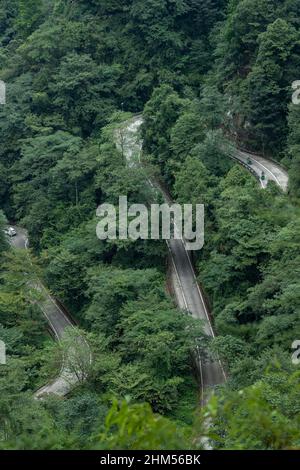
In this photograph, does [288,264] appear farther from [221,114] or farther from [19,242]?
[19,242]

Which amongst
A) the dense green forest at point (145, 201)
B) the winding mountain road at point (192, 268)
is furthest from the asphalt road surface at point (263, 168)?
the dense green forest at point (145, 201)

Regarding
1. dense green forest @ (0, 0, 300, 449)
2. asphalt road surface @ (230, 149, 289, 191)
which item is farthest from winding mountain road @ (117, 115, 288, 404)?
dense green forest @ (0, 0, 300, 449)

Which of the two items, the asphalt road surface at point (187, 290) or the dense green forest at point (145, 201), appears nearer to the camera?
the dense green forest at point (145, 201)

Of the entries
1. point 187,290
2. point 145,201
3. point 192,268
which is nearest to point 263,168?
point 145,201

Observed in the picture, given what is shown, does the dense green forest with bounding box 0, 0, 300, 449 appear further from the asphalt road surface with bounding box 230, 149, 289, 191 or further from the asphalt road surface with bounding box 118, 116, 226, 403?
the asphalt road surface with bounding box 230, 149, 289, 191

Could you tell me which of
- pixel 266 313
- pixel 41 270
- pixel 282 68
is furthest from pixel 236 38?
pixel 266 313

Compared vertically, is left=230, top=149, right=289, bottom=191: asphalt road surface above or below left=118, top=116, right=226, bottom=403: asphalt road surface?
above

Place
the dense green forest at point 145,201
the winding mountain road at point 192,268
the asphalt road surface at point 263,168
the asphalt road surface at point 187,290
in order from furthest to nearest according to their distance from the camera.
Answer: the asphalt road surface at point 263,168 → the winding mountain road at point 192,268 → the asphalt road surface at point 187,290 → the dense green forest at point 145,201

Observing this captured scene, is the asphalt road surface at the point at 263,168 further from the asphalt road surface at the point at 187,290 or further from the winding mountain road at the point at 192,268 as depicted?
the asphalt road surface at the point at 187,290
